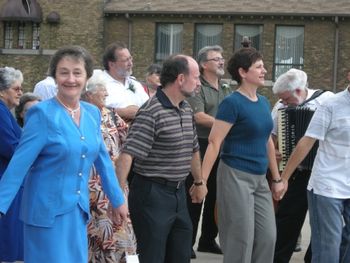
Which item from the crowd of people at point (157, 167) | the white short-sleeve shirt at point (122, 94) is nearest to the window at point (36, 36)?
the crowd of people at point (157, 167)

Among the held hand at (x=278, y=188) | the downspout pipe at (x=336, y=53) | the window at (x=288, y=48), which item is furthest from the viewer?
the window at (x=288, y=48)

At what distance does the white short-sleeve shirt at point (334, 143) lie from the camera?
600 cm

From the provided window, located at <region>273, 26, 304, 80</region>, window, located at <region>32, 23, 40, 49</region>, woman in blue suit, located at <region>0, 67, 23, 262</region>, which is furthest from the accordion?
window, located at <region>32, 23, 40, 49</region>

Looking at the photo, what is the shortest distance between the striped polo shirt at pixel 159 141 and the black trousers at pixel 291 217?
230 centimetres

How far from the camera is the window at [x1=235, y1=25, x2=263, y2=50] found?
99.4 feet

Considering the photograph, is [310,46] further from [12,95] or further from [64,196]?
[64,196]

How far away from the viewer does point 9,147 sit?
6289mm

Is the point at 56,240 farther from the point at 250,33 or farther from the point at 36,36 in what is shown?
the point at 36,36

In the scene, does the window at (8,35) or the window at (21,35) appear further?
the window at (8,35)

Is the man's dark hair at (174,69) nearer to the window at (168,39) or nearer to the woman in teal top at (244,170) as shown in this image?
the woman in teal top at (244,170)

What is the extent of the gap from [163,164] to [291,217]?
2.57 m

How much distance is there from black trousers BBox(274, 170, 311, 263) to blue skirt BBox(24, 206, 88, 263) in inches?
136

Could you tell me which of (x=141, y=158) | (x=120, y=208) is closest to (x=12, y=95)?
(x=141, y=158)

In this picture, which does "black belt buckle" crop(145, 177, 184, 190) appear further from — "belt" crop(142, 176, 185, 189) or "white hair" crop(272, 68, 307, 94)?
"white hair" crop(272, 68, 307, 94)
